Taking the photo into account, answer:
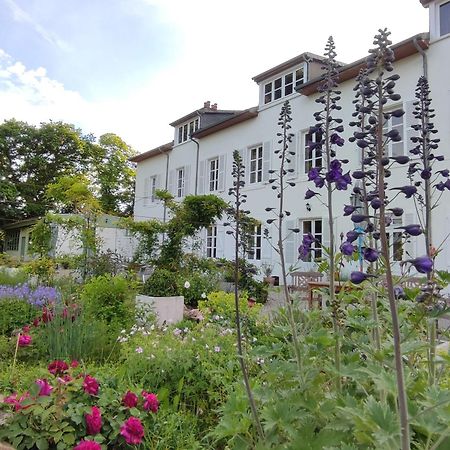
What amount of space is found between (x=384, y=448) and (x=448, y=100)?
11.4 m

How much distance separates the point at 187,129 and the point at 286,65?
7.22m

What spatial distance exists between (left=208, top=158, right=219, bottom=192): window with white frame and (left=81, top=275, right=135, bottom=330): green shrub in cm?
1262

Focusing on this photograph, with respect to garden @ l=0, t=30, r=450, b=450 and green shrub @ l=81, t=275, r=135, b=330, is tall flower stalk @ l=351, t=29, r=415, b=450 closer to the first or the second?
garden @ l=0, t=30, r=450, b=450

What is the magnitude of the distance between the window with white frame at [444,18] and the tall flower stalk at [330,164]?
10.9 metres

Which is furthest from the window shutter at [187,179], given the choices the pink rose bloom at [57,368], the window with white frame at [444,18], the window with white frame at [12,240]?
the window with white frame at [12,240]

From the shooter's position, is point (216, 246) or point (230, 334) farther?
point (216, 246)

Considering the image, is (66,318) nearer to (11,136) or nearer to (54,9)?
(54,9)

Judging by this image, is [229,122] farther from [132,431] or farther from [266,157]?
[132,431]

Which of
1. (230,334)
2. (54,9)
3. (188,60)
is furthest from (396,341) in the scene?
(54,9)

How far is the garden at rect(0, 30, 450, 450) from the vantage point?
50.1 inches

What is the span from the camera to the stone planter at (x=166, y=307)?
244 inches

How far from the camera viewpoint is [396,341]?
3.52ft

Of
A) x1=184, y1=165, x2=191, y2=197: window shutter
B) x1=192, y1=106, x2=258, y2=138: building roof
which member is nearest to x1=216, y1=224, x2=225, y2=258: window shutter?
x1=184, y1=165, x2=191, y2=197: window shutter

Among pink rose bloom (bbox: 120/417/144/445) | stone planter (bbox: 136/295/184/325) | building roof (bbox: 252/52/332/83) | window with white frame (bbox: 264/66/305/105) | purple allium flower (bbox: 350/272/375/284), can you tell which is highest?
building roof (bbox: 252/52/332/83)
